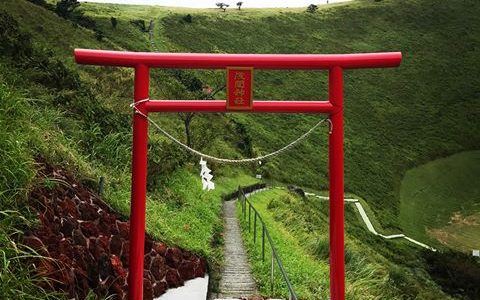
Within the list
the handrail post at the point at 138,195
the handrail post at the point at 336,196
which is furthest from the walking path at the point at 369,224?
the handrail post at the point at 138,195

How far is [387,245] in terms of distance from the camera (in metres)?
25.9

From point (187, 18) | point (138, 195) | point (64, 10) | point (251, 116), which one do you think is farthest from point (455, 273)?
point (187, 18)

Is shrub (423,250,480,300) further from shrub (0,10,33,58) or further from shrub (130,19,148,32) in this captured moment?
shrub (130,19,148,32)

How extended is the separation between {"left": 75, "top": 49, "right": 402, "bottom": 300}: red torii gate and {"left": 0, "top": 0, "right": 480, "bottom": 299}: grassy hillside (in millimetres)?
1195

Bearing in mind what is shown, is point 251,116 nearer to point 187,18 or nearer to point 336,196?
point 187,18

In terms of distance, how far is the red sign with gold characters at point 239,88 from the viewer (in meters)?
5.33

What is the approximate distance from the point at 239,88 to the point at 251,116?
3594 centimetres

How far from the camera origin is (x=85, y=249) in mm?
5711

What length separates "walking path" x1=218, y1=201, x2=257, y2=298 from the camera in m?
8.04

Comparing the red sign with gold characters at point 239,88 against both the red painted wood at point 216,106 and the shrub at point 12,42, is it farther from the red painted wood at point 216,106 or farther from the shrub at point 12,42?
the shrub at point 12,42

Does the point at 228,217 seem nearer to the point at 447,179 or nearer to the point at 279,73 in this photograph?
the point at 447,179

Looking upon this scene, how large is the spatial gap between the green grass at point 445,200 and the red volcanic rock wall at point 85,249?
25.0 metres

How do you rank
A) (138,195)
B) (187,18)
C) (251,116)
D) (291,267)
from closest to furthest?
(138,195) < (291,267) < (251,116) < (187,18)

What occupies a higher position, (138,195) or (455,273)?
(138,195)
